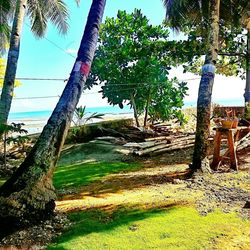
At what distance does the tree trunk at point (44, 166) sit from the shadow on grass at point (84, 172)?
2.61m

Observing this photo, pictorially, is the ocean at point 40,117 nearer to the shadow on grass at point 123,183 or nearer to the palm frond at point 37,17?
the palm frond at point 37,17

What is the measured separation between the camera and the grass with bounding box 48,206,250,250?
3494 mm

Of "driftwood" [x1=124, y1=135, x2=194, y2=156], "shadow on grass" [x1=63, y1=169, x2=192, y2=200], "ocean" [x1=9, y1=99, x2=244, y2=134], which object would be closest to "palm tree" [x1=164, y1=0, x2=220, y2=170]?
"shadow on grass" [x1=63, y1=169, x2=192, y2=200]

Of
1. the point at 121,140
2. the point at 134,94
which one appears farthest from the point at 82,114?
the point at 134,94

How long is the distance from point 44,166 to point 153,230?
1.65 meters

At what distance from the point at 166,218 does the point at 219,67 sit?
16.3 meters

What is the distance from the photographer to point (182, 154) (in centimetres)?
1011

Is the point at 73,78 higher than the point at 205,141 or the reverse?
higher

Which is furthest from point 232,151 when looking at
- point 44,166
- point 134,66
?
point 134,66

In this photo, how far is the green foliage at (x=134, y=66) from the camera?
14.6 m

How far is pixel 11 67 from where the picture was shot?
908 centimetres

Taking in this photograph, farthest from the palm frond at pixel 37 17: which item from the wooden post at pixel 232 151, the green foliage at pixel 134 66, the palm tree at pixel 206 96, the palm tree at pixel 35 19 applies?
the wooden post at pixel 232 151

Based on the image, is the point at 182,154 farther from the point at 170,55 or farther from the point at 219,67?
the point at 219,67

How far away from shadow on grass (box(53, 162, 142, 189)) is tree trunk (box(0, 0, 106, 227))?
261cm
